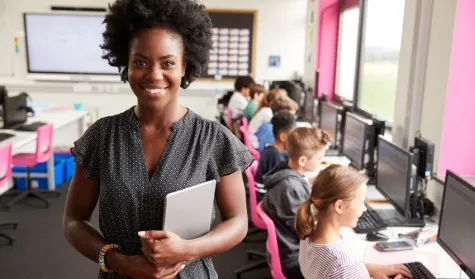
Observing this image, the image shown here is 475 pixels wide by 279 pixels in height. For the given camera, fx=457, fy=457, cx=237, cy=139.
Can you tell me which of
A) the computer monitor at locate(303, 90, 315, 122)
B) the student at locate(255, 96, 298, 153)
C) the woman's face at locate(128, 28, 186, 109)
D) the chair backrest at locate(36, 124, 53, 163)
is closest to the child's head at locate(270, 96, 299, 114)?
the student at locate(255, 96, 298, 153)

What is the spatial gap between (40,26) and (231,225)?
6.74 meters

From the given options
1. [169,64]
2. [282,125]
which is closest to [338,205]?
[169,64]

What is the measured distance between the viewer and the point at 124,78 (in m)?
1.26

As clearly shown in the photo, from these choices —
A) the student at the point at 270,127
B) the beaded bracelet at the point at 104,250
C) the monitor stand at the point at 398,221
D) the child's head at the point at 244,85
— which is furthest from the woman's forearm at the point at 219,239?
the child's head at the point at 244,85

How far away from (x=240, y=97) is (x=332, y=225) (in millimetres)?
4338

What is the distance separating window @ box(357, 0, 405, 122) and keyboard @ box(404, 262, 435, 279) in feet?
6.89

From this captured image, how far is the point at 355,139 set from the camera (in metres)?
3.41

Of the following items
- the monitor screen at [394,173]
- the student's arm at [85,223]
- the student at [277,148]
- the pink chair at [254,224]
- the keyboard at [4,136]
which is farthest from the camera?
the keyboard at [4,136]

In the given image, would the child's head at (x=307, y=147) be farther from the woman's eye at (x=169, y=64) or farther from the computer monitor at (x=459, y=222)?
the woman's eye at (x=169, y=64)

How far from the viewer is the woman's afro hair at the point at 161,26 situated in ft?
3.76

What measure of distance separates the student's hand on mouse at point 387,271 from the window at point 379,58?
215 cm

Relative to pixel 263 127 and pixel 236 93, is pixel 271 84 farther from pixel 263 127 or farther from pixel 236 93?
pixel 263 127

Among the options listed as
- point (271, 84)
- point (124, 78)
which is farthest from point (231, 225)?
point (271, 84)

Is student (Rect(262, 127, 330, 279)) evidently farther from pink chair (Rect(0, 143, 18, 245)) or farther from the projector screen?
the projector screen
